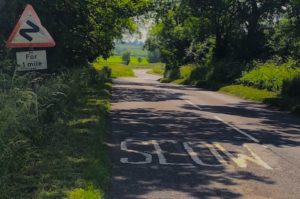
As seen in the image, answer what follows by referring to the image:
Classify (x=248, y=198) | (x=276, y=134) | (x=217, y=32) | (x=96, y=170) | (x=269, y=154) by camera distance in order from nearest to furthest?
1. (x=248, y=198)
2. (x=96, y=170)
3. (x=269, y=154)
4. (x=276, y=134)
5. (x=217, y=32)

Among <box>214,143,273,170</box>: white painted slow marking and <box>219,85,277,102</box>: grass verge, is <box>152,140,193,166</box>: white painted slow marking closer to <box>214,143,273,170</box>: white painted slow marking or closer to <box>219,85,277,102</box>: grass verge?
<box>214,143,273,170</box>: white painted slow marking

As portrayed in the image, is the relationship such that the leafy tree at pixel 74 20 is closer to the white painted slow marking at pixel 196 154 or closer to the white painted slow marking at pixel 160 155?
the white painted slow marking at pixel 160 155

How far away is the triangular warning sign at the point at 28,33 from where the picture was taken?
34.3 feet

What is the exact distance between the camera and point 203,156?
10.6 m

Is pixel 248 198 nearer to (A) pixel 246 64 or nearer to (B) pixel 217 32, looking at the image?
(A) pixel 246 64

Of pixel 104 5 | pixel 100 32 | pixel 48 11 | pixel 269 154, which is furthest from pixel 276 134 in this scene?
pixel 100 32

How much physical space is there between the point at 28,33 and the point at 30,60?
22.5 inches

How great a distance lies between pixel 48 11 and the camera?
19.8 meters

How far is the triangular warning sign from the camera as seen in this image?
10456 mm

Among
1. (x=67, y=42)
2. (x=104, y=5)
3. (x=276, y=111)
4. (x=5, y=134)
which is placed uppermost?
(x=104, y=5)

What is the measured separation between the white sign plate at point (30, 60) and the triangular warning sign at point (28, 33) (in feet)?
0.58

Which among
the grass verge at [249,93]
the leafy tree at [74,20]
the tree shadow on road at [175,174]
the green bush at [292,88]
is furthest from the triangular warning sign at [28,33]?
the grass verge at [249,93]

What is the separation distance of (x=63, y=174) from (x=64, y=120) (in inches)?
214

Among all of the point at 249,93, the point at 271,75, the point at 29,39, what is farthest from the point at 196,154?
the point at 271,75
